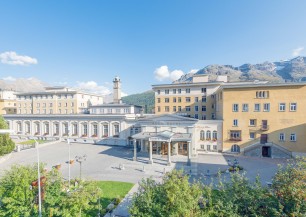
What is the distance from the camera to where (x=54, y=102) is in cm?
5712

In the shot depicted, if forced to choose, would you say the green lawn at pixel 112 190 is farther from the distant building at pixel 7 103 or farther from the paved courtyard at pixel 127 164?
the distant building at pixel 7 103

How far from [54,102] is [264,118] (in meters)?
57.9

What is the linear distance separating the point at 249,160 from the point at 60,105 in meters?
54.4

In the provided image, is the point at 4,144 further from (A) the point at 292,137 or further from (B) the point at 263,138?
(A) the point at 292,137

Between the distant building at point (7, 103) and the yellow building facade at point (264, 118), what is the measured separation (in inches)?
2794

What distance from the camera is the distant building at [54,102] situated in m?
56.4

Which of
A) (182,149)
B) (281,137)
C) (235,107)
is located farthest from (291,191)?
(281,137)

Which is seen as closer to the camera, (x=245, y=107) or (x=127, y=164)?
(x=127, y=164)

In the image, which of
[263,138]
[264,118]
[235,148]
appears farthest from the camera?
[235,148]

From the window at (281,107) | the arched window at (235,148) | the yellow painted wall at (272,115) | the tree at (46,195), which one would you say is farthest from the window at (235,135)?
the tree at (46,195)

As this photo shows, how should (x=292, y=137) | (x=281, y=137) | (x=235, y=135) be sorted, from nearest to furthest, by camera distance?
(x=292, y=137) < (x=281, y=137) < (x=235, y=135)

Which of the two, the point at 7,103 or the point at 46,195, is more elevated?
the point at 7,103

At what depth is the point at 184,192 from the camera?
10.1 metres

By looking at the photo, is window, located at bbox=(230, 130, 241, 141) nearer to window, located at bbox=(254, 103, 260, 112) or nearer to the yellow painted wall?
the yellow painted wall
